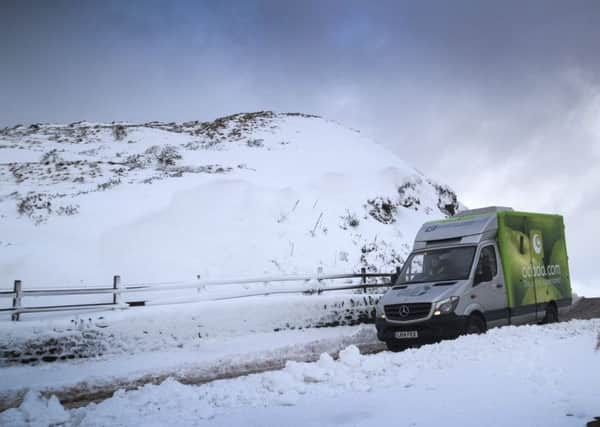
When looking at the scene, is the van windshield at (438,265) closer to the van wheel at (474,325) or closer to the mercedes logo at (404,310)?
the van wheel at (474,325)

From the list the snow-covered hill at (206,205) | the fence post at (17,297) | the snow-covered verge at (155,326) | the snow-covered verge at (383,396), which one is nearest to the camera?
the snow-covered verge at (383,396)

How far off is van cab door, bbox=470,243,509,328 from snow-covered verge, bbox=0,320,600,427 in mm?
3261

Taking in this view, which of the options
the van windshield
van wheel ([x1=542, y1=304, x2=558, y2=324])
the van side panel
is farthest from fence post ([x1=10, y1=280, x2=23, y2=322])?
van wheel ([x1=542, y1=304, x2=558, y2=324])

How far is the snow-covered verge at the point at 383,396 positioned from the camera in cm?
496

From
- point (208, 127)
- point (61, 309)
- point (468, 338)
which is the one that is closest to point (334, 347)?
point (468, 338)

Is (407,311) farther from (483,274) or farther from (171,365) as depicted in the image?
(171,365)

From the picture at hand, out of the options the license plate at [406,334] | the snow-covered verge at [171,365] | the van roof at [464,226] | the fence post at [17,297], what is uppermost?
the van roof at [464,226]

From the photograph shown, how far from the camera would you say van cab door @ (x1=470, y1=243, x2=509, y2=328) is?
36.2 feet

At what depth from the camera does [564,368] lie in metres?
6.42

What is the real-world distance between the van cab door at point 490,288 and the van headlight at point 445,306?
61cm

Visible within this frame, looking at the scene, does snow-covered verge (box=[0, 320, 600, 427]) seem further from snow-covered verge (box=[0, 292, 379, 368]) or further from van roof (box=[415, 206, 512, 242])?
snow-covered verge (box=[0, 292, 379, 368])

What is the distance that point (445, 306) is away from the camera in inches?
407

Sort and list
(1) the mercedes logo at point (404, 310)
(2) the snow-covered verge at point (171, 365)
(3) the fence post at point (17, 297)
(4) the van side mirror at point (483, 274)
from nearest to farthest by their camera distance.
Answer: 1. (2) the snow-covered verge at point (171, 365)
2. (1) the mercedes logo at point (404, 310)
3. (4) the van side mirror at point (483, 274)
4. (3) the fence post at point (17, 297)

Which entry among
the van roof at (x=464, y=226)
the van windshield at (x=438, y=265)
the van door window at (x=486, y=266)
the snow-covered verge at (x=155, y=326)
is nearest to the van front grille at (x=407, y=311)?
the van windshield at (x=438, y=265)
